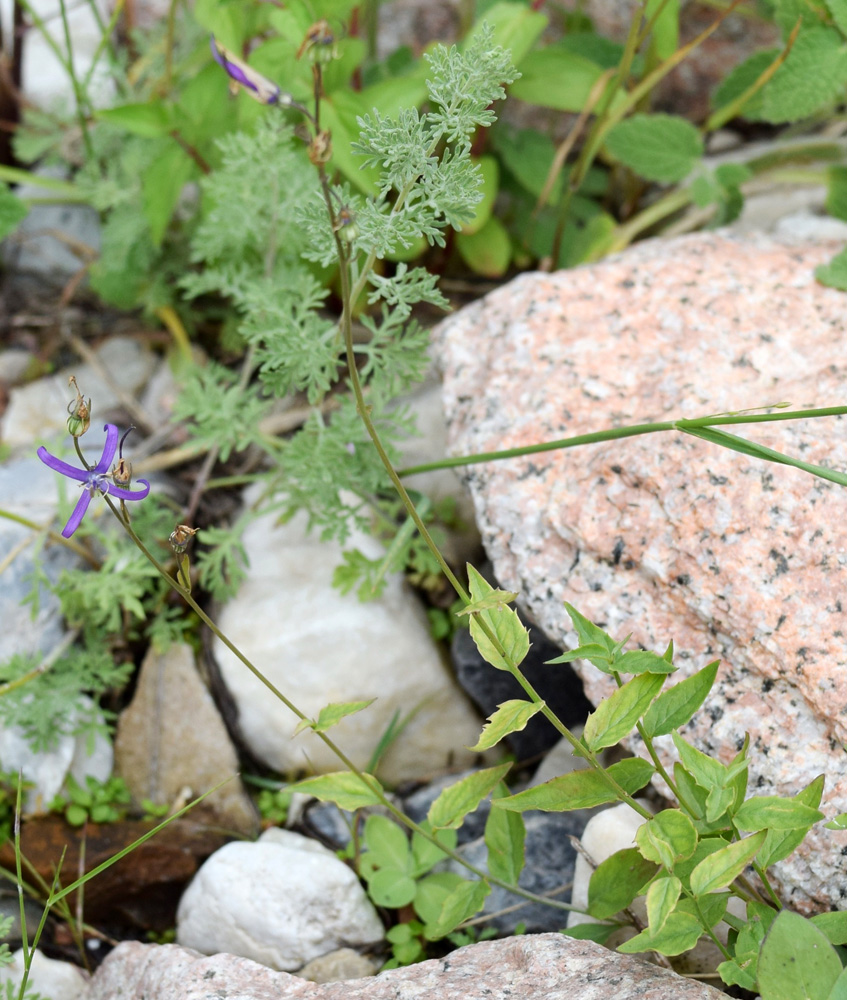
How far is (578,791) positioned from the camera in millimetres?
1585

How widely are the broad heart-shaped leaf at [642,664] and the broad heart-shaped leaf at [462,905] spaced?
0.61m

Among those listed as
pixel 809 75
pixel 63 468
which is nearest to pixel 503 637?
pixel 63 468

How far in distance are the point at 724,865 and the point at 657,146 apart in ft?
7.11

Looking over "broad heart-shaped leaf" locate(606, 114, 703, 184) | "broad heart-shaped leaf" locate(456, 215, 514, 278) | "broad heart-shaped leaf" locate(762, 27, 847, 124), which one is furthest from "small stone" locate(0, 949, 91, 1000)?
"broad heart-shaped leaf" locate(762, 27, 847, 124)

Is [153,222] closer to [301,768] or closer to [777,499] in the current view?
[301,768]

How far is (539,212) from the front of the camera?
3.30 meters

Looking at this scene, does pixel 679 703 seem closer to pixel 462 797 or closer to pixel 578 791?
pixel 578 791

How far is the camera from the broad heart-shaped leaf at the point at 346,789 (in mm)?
1746

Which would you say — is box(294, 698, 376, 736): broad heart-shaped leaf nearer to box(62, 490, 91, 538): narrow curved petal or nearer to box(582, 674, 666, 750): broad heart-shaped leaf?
box(582, 674, 666, 750): broad heart-shaped leaf

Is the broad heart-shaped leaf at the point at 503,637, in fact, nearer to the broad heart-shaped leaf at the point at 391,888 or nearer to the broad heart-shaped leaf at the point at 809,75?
the broad heart-shaped leaf at the point at 391,888

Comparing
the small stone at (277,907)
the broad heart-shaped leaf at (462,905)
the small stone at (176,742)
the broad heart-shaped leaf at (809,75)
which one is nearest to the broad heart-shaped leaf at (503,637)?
the broad heart-shaped leaf at (462,905)

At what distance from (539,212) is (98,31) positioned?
6.67 feet

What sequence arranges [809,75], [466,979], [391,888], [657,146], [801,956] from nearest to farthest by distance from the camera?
[801,956], [466,979], [391,888], [809,75], [657,146]

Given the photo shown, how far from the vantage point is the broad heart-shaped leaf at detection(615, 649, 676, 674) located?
1484 millimetres
